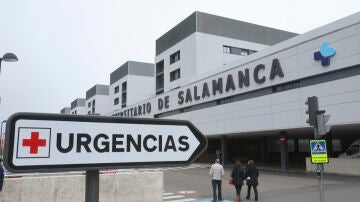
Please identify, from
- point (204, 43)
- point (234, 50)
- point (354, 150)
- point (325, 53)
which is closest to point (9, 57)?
point (325, 53)

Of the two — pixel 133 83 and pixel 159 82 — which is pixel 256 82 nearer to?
pixel 159 82

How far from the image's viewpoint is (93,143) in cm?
177

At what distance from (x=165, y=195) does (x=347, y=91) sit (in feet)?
45.4

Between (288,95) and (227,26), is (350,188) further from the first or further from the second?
(227,26)

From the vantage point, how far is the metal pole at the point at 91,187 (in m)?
1.74

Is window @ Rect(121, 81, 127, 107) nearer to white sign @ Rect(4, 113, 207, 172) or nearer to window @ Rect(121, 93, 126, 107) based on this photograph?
window @ Rect(121, 93, 126, 107)

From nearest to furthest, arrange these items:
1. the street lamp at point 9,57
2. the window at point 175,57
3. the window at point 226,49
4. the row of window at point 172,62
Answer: the street lamp at point 9,57
the window at point 226,49
the row of window at point 172,62
the window at point 175,57

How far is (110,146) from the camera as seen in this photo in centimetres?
181

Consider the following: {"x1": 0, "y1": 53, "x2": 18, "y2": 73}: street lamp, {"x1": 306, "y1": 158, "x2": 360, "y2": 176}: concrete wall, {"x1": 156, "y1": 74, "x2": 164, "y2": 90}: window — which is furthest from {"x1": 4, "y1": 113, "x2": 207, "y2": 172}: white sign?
{"x1": 156, "y1": 74, "x2": 164, "y2": 90}: window

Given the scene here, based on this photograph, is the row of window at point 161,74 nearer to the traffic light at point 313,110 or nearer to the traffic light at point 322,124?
the traffic light at point 313,110

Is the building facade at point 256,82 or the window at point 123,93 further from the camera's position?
the window at point 123,93

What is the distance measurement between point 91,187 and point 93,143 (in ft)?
0.79

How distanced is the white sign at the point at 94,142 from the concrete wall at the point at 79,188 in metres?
10.2

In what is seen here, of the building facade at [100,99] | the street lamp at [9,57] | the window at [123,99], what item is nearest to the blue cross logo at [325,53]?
the street lamp at [9,57]
